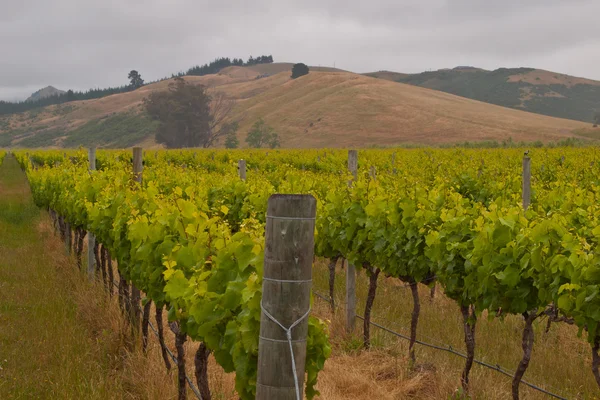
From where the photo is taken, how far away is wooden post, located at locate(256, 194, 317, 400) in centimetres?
270

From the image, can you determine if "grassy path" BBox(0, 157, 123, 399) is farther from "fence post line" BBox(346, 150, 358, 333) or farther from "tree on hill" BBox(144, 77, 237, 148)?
"tree on hill" BBox(144, 77, 237, 148)

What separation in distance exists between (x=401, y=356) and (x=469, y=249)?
6.34 ft

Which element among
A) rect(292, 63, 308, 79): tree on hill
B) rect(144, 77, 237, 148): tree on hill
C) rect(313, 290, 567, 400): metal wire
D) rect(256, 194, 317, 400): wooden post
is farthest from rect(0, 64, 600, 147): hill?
rect(256, 194, 317, 400): wooden post

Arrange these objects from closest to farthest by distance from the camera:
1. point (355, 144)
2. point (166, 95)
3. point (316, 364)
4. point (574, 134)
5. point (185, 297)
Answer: point (316, 364) < point (185, 297) < point (574, 134) < point (355, 144) < point (166, 95)

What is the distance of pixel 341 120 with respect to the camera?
89188 mm

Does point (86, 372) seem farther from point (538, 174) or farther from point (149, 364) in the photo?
point (538, 174)

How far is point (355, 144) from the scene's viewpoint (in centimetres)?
7712

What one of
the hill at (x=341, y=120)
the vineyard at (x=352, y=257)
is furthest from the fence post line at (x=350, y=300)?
the hill at (x=341, y=120)

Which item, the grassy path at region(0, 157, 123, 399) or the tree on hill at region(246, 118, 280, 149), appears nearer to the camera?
the grassy path at region(0, 157, 123, 399)

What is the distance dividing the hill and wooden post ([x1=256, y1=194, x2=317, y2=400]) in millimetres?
68487

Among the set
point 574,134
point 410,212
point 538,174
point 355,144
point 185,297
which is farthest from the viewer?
point 355,144

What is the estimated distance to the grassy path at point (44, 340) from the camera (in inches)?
239

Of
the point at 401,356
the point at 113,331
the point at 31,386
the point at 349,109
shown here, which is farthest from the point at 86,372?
the point at 349,109

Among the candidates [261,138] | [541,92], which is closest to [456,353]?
[261,138]
